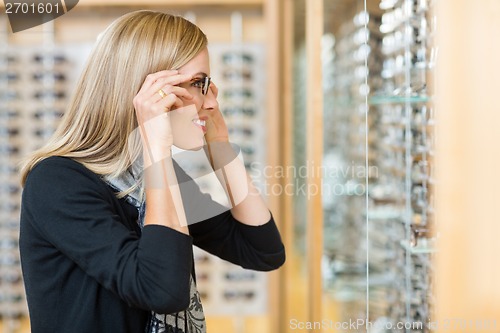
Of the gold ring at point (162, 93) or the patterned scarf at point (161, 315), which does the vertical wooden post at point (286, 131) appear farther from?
the gold ring at point (162, 93)

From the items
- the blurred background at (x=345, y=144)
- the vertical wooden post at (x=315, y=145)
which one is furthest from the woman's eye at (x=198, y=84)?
the vertical wooden post at (x=315, y=145)

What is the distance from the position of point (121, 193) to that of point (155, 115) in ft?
0.54

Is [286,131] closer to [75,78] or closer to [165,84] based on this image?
[75,78]

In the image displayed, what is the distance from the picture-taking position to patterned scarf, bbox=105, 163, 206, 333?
1229mm

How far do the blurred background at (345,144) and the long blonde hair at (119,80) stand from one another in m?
0.50

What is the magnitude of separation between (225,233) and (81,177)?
1.34ft

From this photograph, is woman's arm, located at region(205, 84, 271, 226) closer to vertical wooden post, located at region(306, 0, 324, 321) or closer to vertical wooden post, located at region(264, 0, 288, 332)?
vertical wooden post, located at region(306, 0, 324, 321)

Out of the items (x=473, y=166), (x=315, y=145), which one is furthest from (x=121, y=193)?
(x=315, y=145)

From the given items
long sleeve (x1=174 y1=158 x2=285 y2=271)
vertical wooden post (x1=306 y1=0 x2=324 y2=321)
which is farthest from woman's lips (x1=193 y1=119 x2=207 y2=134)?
vertical wooden post (x1=306 y1=0 x2=324 y2=321)

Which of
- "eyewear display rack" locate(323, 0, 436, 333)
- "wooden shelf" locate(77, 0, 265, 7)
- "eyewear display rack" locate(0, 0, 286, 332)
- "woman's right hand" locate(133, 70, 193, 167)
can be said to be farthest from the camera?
"eyewear display rack" locate(0, 0, 286, 332)

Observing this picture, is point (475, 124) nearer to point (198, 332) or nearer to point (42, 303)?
point (198, 332)

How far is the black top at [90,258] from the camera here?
1093mm

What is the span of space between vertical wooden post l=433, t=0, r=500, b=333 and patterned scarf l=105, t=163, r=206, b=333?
51cm

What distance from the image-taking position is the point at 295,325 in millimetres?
2621
